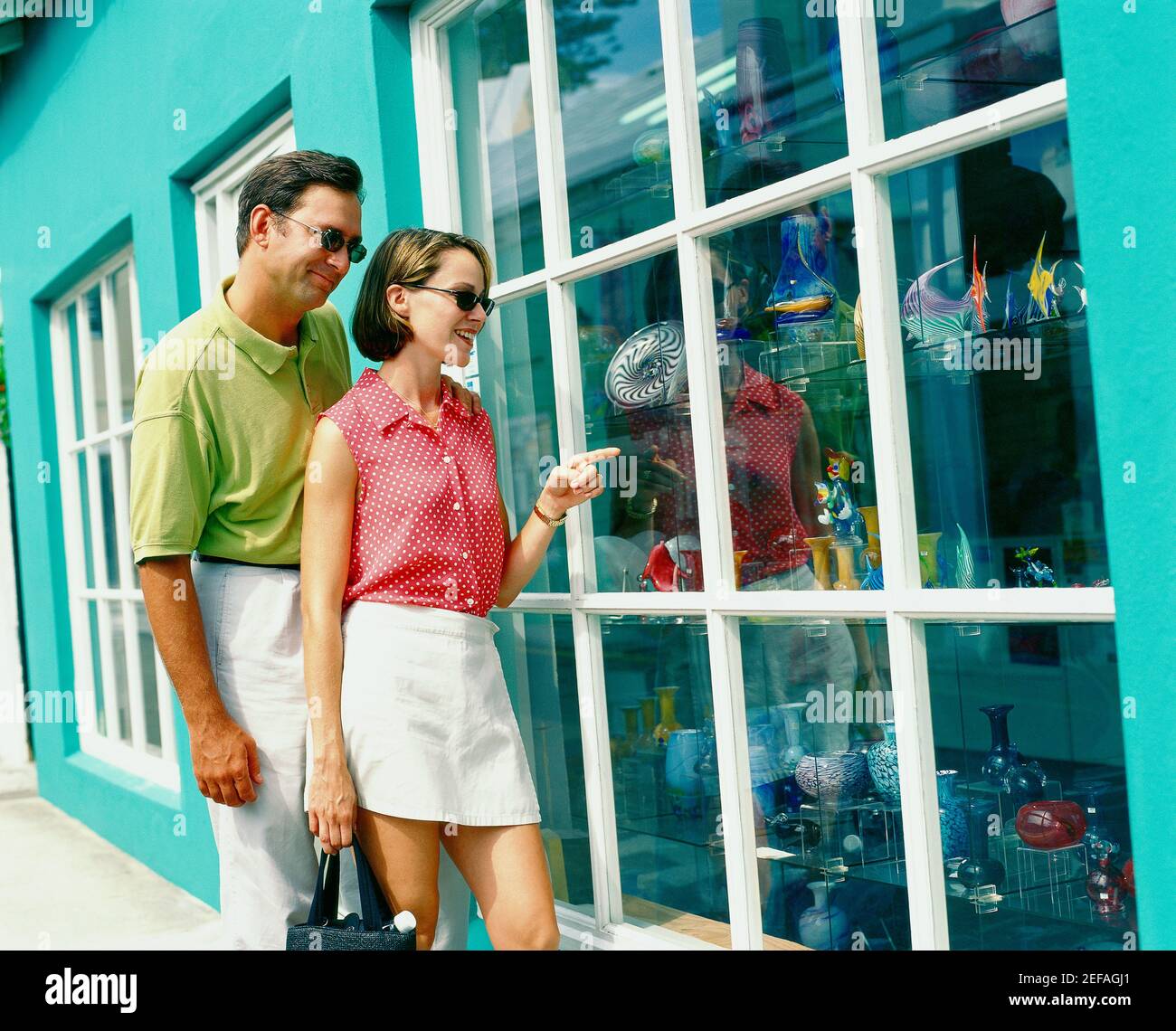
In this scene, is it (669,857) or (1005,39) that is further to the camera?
(669,857)

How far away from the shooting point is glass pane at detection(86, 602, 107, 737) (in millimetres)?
6008

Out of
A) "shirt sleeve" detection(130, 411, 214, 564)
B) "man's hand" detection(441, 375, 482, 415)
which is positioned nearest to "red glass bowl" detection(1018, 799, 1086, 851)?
"man's hand" detection(441, 375, 482, 415)

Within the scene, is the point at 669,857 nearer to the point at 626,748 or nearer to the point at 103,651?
the point at 626,748

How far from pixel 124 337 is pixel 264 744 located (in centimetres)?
358

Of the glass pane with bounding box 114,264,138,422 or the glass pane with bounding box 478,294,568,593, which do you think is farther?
the glass pane with bounding box 114,264,138,422

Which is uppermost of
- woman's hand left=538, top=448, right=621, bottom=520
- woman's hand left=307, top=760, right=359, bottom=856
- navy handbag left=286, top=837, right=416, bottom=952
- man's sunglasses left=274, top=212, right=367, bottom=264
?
man's sunglasses left=274, top=212, right=367, bottom=264

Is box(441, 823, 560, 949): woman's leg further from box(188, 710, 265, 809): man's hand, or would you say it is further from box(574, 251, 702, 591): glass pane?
box(574, 251, 702, 591): glass pane

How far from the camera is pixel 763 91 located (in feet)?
7.73

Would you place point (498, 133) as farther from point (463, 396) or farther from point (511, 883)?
point (511, 883)

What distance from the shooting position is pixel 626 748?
2.73 metres

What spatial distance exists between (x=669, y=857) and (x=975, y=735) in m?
0.75

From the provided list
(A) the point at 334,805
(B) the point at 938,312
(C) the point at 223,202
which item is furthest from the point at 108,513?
(B) the point at 938,312

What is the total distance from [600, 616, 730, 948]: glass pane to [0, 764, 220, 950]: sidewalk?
6.34ft
